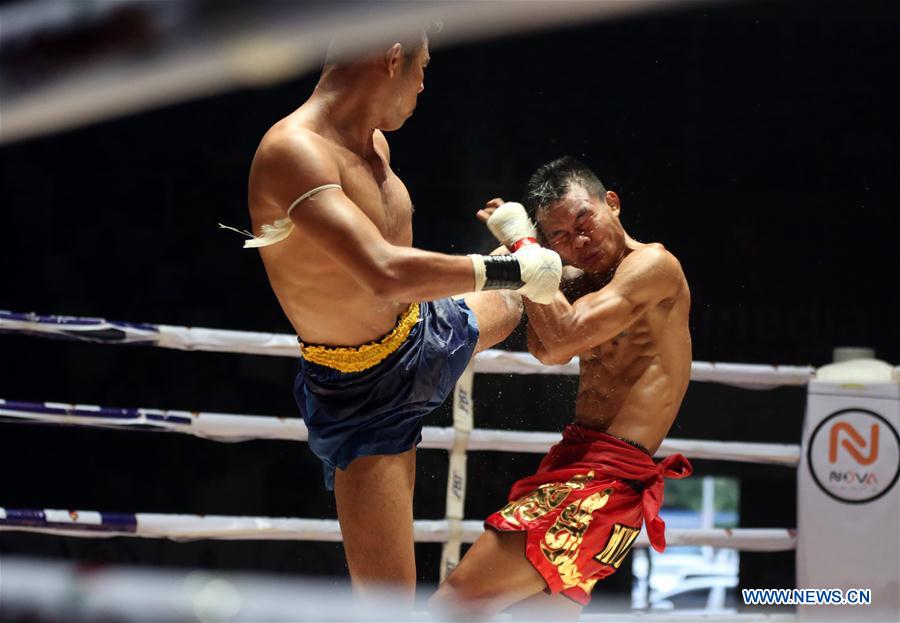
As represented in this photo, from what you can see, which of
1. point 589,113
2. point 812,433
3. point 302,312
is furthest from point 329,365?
point 589,113

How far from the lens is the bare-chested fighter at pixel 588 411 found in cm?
191

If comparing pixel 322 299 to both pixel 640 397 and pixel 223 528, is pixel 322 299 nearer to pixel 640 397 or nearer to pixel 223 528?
pixel 640 397

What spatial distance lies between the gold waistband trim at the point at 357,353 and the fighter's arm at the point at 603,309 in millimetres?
317

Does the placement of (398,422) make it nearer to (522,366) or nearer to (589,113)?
(522,366)

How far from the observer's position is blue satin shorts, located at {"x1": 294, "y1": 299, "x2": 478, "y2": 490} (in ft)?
5.74

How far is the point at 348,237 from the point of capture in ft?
4.76

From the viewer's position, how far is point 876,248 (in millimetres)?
4426

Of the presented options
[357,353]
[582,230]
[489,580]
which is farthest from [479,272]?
[489,580]

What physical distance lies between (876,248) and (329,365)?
135 inches

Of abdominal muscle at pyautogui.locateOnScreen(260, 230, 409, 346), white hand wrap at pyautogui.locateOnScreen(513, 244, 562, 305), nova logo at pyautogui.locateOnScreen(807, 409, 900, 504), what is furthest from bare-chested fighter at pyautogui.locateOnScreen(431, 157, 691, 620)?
nova logo at pyautogui.locateOnScreen(807, 409, 900, 504)

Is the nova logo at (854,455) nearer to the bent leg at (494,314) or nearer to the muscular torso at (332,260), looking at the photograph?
the bent leg at (494,314)

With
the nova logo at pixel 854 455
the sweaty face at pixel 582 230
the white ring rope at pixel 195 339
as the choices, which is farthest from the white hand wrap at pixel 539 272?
the nova logo at pixel 854 455

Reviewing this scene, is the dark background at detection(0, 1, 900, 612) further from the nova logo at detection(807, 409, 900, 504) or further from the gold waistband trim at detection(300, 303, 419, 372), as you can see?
the gold waistband trim at detection(300, 303, 419, 372)

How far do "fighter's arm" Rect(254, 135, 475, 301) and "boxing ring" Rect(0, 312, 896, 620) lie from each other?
129 cm
